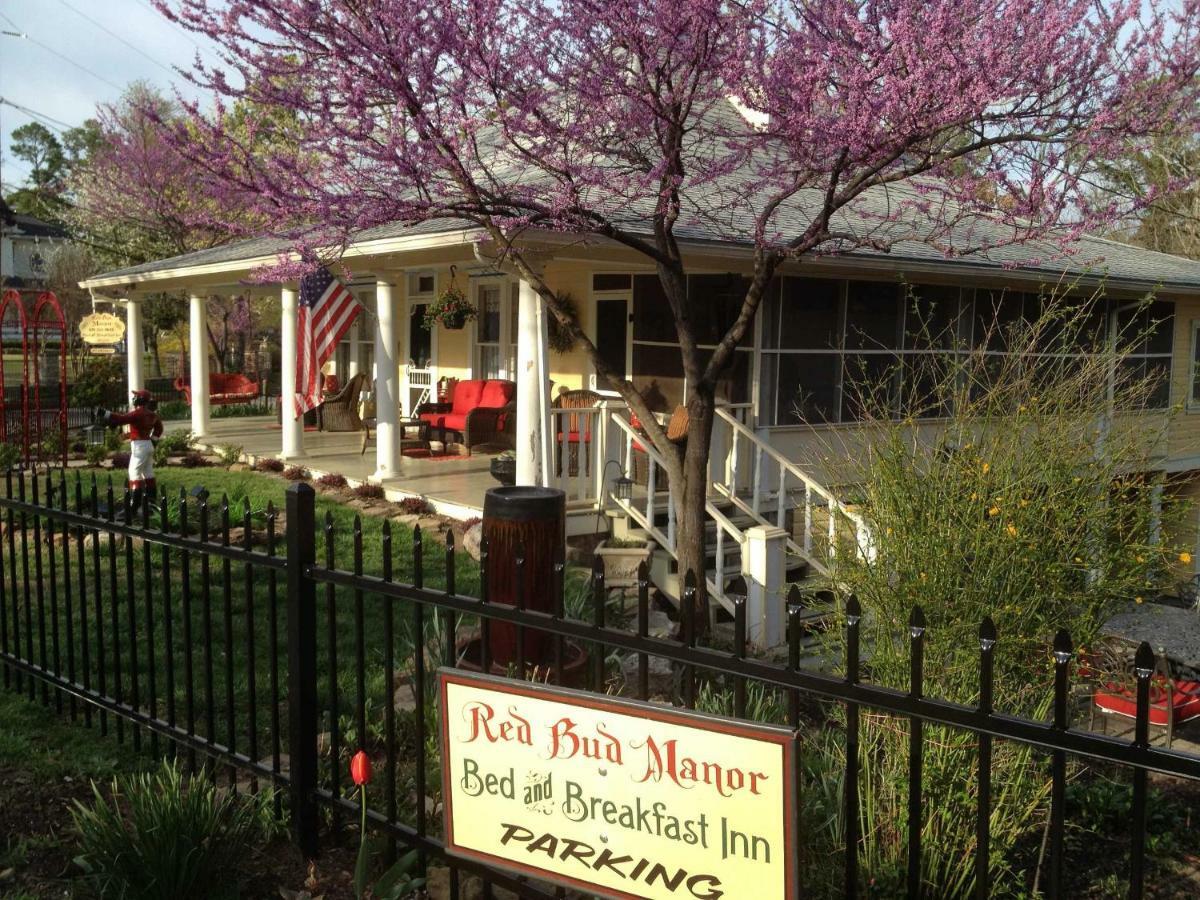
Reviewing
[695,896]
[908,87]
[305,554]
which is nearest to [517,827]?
[695,896]

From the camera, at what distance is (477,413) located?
1365cm

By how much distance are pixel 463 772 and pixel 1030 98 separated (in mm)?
5490

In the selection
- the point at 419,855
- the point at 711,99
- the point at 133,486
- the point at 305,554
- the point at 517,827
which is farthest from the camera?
the point at 133,486

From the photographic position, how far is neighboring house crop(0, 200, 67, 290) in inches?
1955

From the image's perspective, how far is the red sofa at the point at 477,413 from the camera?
13.7 m

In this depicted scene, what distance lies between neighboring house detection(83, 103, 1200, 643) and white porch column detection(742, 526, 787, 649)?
0.02 m

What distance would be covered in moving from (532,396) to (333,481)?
406 centimetres

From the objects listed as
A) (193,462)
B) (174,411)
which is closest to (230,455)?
(193,462)

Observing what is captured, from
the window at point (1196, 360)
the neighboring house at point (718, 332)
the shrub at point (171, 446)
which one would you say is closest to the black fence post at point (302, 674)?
the neighboring house at point (718, 332)

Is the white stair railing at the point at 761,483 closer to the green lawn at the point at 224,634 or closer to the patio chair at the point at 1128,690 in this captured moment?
the green lawn at the point at 224,634

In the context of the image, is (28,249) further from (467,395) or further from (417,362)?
(467,395)

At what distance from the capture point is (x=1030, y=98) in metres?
6.43

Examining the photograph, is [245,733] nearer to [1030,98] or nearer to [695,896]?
[695,896]

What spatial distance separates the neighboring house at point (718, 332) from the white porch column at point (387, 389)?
0.06ft
